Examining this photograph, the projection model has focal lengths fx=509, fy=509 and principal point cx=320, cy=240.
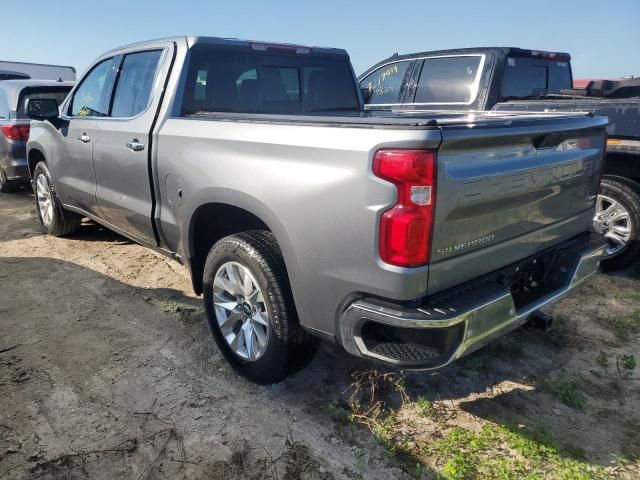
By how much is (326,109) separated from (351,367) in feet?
6.85

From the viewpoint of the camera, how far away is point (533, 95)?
542cm

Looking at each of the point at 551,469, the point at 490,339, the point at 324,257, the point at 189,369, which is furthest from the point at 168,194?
the point at 551,469

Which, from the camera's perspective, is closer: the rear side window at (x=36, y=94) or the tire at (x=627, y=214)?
the tire at (x=627, y=214)

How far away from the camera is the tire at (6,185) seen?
7.68 m

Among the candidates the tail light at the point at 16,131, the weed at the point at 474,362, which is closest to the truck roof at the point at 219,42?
the weed at the point at 474,362

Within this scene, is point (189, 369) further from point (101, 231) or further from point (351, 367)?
point (101, 231)

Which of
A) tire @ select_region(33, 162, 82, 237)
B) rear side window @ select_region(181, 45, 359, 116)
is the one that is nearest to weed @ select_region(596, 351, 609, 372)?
rear side window @ select_region(181, 45, 359, 116)

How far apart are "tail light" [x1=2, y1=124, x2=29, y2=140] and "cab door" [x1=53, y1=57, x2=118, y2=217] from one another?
2.74 metres

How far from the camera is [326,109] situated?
4.09m

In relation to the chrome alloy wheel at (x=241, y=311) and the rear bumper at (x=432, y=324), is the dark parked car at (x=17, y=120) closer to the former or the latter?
the chrome alloy wheel at (x=241, y=311)

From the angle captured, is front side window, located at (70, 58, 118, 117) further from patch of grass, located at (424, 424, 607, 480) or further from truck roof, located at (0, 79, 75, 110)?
patch of grass, located at (424, 424, 607, 480)

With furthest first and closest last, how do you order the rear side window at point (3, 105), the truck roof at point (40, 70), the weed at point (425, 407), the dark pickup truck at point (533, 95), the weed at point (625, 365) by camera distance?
1. the truck roof at point (40, 70)
2. the rear side window at point (3, 105)
3. the dark pickup truck at point (533, 95)
4. the weed at point (625, 365)
5. the weed at point (425, 407)

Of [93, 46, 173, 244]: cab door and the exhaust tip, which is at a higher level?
[93, 46, 173, 244]: cab door

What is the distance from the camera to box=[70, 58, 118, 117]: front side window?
4.07 metres
